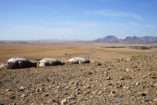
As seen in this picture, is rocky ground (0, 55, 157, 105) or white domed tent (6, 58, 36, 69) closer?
rocky ground (0, 55, 157, 105)

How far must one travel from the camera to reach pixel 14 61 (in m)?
10.9

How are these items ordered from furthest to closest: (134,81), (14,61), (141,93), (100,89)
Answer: (14,61) → (134,81) → (100,89) → (141,93)

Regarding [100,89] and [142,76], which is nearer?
[100,89]

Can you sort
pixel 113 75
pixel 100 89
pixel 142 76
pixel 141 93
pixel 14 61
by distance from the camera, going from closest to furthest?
pixel 141 93, pixel 100 89, pixel 142 76, pixel 113 75, pixel 14 61

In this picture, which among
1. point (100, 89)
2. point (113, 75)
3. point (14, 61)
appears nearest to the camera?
point (100, 89)

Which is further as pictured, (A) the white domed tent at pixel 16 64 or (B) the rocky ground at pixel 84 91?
(A) the white domed tent at pixel 16 64

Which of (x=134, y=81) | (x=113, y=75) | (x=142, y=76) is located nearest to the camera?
(x=134, y=81)

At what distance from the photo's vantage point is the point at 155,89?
16.5 ft

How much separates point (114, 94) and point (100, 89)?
25.1 inches

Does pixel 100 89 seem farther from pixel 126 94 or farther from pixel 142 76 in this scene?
pixel 142 76

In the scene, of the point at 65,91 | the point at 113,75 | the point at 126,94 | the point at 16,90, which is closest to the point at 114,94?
the point at 126,94

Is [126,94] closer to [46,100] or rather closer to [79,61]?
[46,100]

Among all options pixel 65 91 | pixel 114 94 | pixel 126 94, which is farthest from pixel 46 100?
pixel 126 94

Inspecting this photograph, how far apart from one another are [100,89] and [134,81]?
1.48m
